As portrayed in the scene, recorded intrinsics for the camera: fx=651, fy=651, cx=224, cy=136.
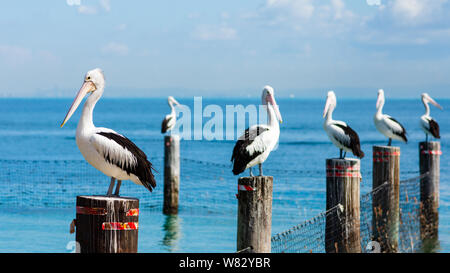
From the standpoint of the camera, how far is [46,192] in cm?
1725

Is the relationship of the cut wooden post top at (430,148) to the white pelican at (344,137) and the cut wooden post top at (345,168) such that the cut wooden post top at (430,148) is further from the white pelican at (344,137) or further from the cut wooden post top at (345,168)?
the cut wooden post top at (345,168)

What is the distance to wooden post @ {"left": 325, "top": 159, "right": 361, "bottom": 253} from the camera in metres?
6.95

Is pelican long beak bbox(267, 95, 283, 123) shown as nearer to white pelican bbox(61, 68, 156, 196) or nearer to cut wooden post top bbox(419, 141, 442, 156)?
white pelican bbox(61, 68, 156, 196)

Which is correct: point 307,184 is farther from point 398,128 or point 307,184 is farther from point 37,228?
point 37,228

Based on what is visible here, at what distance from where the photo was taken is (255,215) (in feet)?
17.6

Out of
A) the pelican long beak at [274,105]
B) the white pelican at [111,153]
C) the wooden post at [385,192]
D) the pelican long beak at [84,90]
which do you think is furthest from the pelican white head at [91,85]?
the wooden post at [385,192]

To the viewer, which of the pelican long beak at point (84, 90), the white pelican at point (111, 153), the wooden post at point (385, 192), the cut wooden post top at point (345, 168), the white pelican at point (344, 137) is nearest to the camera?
the white pelican at point (111, 153)

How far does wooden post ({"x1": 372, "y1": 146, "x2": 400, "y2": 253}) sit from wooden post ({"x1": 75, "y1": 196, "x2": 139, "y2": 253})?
5480mm

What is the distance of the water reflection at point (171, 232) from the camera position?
38.7 feet

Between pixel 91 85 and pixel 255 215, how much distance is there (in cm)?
184

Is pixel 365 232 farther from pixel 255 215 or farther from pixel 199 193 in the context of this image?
pixel 199 193

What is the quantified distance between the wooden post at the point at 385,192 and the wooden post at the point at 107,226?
18.0 ft

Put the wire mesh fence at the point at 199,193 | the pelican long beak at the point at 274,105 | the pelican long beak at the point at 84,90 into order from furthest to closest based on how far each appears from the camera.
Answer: the wire mesh fence at the point at 199,193, the pelican long beak at the point at 274,105, the pelican long beak at the point at 84,90
